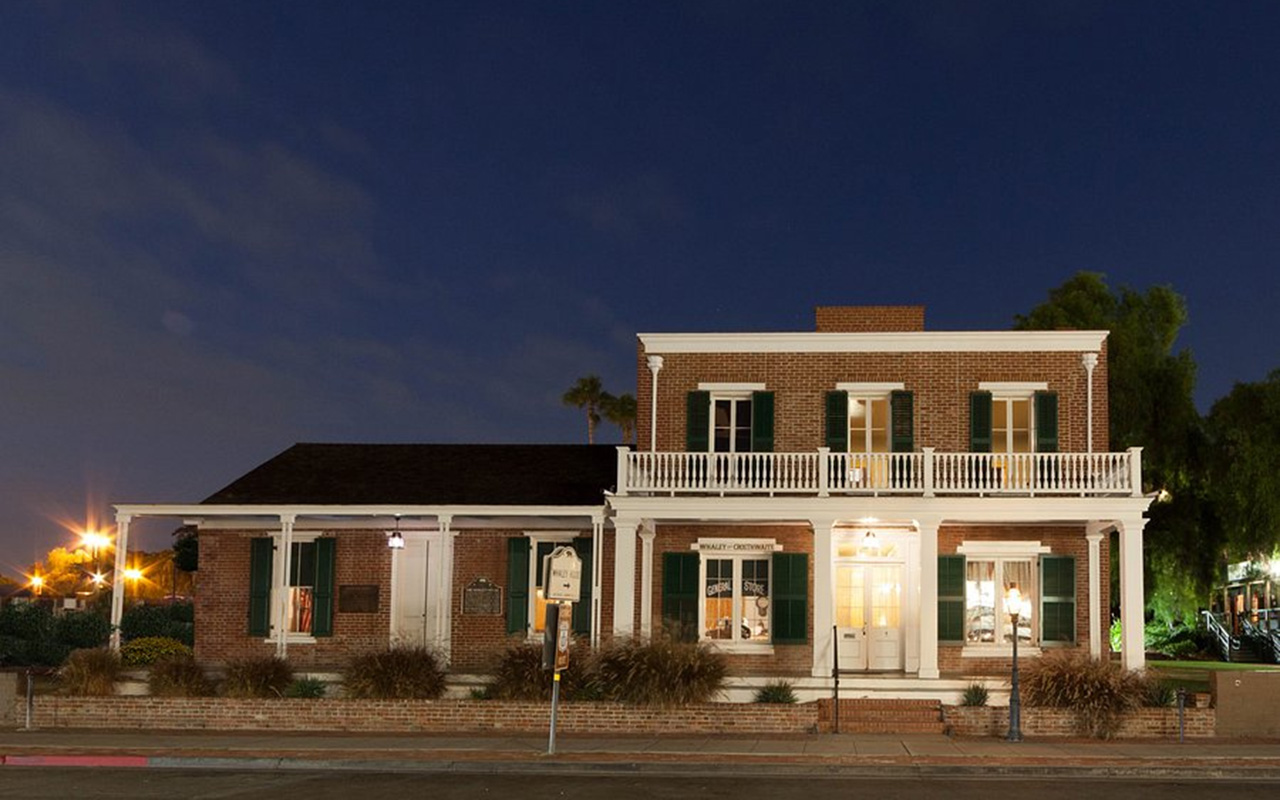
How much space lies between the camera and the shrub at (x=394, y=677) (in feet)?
71.6

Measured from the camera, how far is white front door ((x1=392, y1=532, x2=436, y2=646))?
26.6 m

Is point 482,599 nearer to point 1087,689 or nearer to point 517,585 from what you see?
point 517,585

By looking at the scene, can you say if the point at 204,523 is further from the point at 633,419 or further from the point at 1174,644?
the point at 633,419

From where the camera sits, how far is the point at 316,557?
26719 millimetres

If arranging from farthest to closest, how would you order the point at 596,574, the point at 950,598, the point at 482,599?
1. the point at 482,599
2. the point at 950,598
3. the point at 596,574

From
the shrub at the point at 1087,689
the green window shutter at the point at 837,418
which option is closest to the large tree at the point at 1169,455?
the green window shutter at the point at 837,418

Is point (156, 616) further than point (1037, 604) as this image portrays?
Yes

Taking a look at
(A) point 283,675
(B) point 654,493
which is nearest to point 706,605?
(B) point 654,493

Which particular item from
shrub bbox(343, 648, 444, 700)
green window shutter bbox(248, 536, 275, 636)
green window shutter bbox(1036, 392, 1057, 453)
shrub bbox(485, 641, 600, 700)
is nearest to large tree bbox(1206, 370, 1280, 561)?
green window shutter bbox(1036, 392, 1057, 453)

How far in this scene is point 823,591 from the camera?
23531 mm

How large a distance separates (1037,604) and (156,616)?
22080 mm

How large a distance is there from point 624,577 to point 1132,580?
27.4 feet

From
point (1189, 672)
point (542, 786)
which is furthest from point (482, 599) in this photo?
point (1189, 672)

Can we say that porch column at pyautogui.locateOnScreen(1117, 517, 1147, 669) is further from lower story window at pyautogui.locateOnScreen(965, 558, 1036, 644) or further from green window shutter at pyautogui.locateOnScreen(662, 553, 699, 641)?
green window shutter at pyautogui.locateOnScreen(662, 553, 699, 641)
